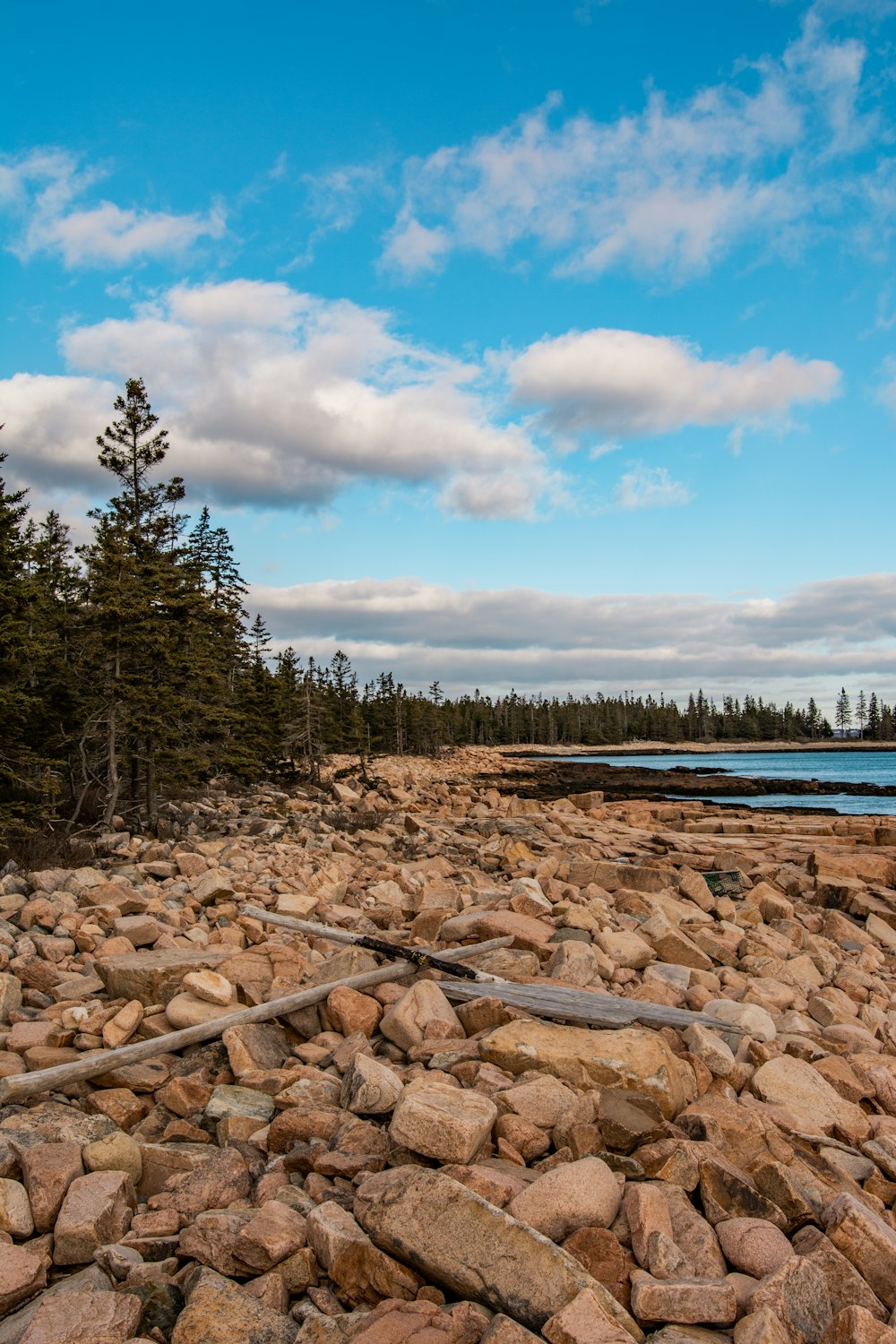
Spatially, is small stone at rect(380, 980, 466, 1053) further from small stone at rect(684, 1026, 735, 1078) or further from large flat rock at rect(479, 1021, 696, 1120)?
small stone at rect(684, 1026, 735, 1078)

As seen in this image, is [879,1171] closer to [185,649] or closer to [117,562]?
[117,562]

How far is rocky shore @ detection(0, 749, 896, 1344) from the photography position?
11.1 ft

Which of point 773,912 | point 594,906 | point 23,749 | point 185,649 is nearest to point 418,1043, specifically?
point 594,906

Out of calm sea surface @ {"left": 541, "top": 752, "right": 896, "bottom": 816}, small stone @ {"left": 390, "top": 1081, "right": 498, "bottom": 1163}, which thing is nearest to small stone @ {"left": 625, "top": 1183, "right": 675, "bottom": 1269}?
small stone @ {"left": 390, "top": 1081, "right": 498, "bottom": 1163}

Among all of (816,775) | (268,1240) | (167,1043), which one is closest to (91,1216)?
(268,1240)

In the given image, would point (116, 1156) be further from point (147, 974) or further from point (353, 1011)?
point (147, 974)

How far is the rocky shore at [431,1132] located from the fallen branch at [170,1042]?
0.07 m

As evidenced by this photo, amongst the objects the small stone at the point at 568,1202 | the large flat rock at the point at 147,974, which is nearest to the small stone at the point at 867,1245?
the small stone at the point at 568,1202

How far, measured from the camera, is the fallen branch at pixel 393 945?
7395mm

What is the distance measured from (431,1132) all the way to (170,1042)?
2.78 m

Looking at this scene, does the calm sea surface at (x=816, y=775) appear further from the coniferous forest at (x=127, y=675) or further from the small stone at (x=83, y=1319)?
the small stone at (x=83, y=1319)

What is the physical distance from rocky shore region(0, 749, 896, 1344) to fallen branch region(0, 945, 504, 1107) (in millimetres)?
75

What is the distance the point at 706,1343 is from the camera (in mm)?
3238

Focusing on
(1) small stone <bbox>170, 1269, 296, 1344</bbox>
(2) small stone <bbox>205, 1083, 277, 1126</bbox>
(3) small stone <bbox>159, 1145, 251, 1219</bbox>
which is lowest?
(2) small stone <bbox>205, 1083, 277, 1126</bbox>
